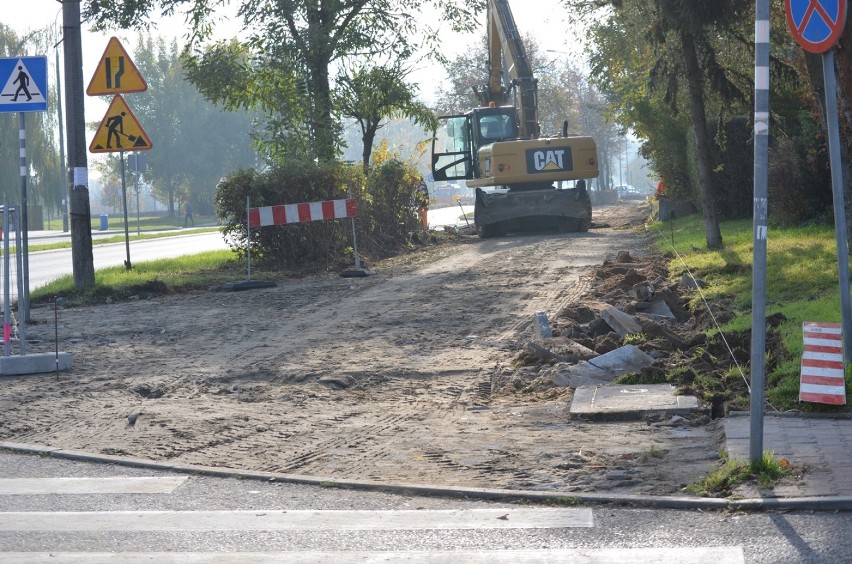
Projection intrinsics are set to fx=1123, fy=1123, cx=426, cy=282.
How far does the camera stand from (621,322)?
1127cm

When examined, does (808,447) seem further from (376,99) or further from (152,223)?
(152,223)

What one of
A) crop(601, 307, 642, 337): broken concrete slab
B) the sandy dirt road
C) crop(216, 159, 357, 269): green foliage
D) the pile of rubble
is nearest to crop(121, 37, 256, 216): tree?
crop(216, 159, 357, 269): green foliage

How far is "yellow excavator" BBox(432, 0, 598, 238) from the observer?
28766 mm

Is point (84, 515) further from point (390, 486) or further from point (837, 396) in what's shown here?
point (837, 396)

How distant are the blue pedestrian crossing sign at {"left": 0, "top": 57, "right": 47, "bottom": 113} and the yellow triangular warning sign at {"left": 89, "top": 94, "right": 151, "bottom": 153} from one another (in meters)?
5.50

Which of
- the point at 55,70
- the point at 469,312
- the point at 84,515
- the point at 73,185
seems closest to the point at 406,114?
the point at 73,185

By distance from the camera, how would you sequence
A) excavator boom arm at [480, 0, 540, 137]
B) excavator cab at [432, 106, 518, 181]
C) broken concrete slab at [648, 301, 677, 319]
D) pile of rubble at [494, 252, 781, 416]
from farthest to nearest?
excavator cab at [432, 106, 518, 181], excavator boom arm at [480, 0, 540, 137], broken concrete slab at [648, 301, 677, 319], pile of rubble at [494, 252, 781, 416]

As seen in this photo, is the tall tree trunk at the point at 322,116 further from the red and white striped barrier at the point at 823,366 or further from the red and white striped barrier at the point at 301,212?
the red and white striped barrier at the point at 823,366

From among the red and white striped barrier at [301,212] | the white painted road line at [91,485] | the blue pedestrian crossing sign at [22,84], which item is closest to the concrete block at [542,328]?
the white painted road line at [91,485]

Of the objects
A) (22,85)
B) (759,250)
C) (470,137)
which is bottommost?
(759,250)

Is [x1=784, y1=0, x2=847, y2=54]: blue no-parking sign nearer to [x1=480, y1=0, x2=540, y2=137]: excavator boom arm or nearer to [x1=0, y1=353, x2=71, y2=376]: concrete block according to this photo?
[x1=0, y1=353, x2=71, y2=376]: concrete block

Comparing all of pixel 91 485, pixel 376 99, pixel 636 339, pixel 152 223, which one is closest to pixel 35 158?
pixel 152 223

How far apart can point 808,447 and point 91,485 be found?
433 cm

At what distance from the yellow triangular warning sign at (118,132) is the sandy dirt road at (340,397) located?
261cm
